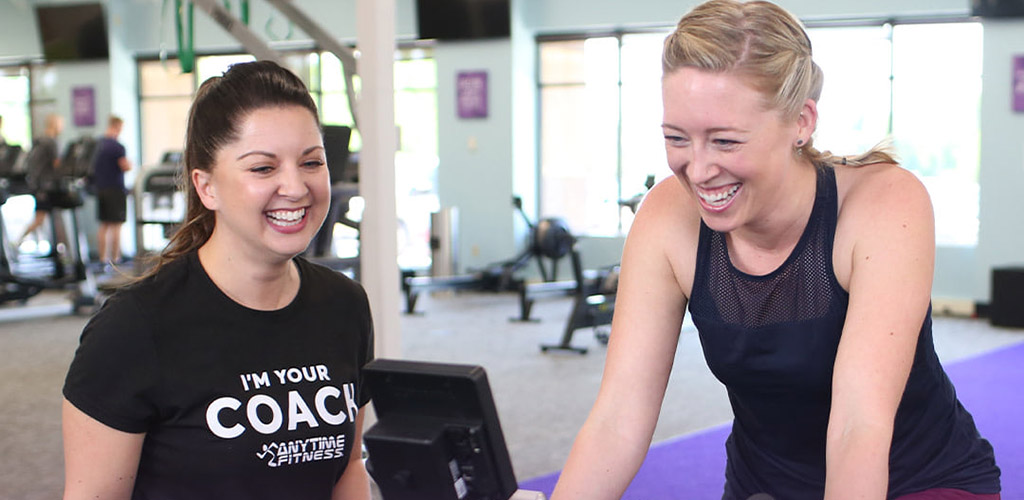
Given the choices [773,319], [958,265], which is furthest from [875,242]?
[958,265]

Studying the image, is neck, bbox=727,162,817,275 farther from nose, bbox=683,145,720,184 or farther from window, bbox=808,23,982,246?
window, bbox=808,23,982,246

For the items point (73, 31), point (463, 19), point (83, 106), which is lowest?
point (83, 106)

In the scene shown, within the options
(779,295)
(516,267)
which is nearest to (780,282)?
(779,295)

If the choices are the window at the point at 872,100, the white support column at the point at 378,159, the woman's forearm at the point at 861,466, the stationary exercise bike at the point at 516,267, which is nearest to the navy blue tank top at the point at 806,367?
the woman's forearm at the point at 861,466

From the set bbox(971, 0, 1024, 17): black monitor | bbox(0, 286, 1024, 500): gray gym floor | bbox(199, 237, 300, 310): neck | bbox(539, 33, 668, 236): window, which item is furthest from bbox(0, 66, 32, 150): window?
bbox(199, 237, 300, 310): neck

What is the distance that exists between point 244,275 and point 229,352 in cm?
12

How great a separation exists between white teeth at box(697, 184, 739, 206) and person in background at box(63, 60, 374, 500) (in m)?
0.57

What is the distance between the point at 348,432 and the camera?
1.57 meters

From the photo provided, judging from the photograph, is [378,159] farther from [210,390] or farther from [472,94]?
[472,94]

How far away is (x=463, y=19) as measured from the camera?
927 centimetres

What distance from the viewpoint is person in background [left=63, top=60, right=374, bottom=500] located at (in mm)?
1397

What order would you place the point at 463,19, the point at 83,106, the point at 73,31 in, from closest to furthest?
the point at 463,19
the point at 73,31
the point at 83,106

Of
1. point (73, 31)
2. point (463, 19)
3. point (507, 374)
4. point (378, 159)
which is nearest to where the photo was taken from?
point (378, 159)

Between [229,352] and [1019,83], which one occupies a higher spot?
[1019,83]
